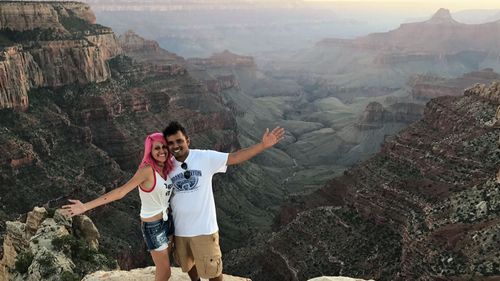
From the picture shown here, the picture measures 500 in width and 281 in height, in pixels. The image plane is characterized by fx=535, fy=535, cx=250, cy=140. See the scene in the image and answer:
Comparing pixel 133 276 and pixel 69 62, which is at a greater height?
pixel 133 276

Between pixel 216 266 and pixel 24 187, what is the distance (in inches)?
1852

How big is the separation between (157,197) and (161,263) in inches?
96.0

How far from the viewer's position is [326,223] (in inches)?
1901

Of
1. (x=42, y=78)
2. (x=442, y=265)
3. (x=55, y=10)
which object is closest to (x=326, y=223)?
(x=442, y=265)

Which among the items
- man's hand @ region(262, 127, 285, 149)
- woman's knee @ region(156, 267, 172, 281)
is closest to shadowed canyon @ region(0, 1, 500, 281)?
woman's knee @ region(156, 267, 172, 281)

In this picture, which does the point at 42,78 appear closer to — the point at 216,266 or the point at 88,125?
the point at 88,125

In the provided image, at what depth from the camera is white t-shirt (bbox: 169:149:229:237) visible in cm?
1531

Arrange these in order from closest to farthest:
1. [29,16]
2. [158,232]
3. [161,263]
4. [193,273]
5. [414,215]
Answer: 1. [158,232]
2. [161,263]
3. [193,273]
4. [414,215]
5. [29,16]

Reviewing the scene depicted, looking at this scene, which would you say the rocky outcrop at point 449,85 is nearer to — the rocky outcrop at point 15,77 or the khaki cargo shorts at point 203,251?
the rocky outcrop at point 15,77

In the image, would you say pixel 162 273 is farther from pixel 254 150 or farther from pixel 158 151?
pixel 254 150

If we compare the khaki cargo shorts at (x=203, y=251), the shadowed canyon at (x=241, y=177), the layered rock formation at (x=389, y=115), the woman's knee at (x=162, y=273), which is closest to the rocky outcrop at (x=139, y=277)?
the woman's knee at (x=162, y=273)

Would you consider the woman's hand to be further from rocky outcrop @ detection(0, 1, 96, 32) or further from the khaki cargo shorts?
rocky outcrop @ detection(0, 1, 96, 32)

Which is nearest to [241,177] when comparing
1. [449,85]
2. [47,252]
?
[47,252]

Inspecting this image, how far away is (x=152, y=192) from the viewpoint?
49.7 ft
